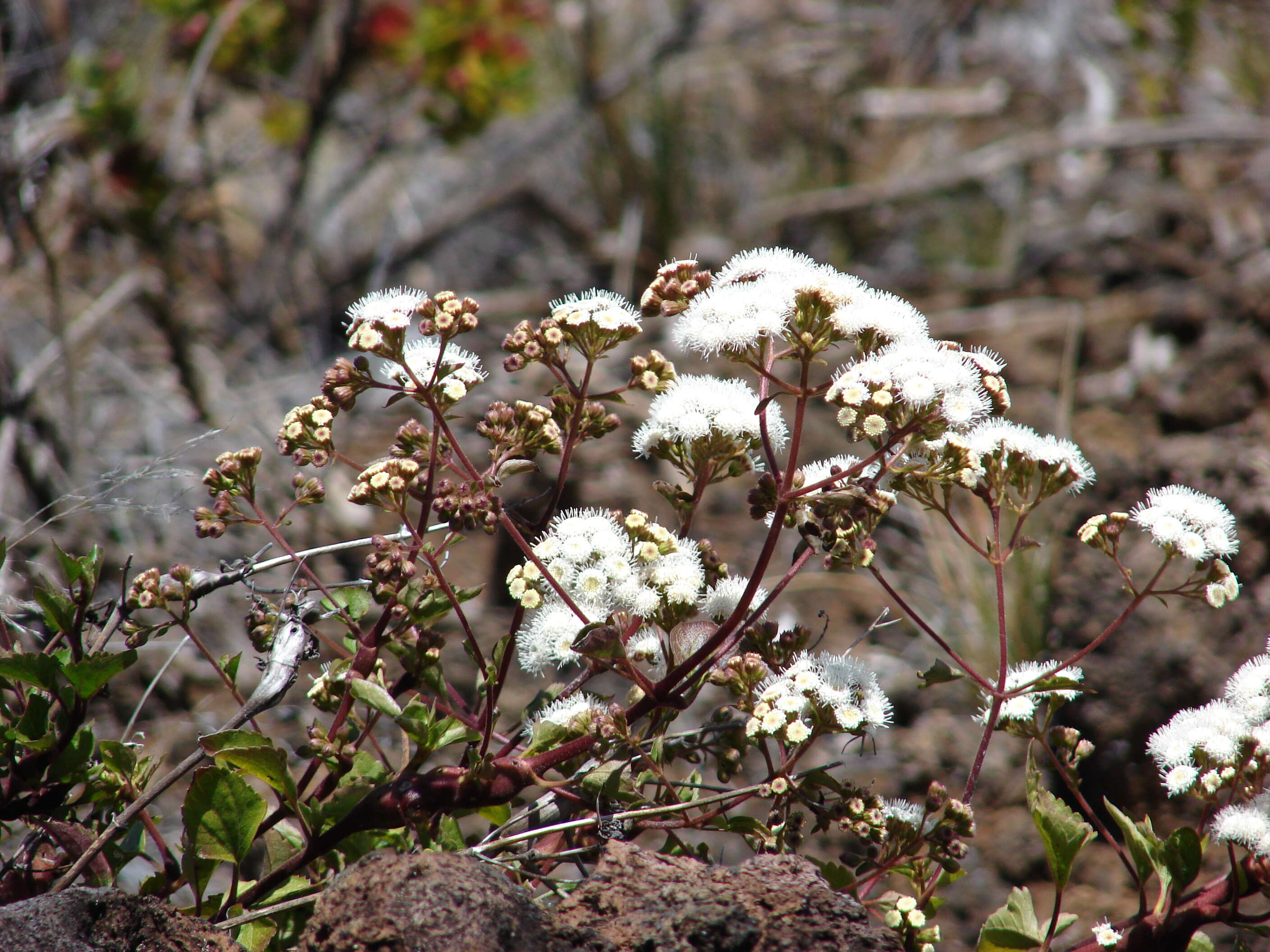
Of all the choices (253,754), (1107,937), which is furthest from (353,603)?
(1107,937)

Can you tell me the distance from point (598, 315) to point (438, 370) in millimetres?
197

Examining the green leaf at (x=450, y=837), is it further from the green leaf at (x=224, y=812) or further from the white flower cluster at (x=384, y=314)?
the white flower cluster at (x=384, y=314)

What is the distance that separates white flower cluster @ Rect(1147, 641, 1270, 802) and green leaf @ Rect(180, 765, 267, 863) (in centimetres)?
106

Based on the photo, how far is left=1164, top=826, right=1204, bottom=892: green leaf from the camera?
3.95 feet

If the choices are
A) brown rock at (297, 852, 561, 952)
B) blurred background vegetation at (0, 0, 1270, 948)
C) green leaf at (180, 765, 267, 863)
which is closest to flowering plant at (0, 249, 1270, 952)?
green leaf at (180, 765, 267, 863)

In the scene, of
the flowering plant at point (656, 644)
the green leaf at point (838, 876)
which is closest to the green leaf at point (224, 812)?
the flowering plant at point (656, 644)

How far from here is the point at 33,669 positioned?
117 centimetres

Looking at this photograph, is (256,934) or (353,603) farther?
(353,603)

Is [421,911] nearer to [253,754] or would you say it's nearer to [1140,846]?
[253,754]

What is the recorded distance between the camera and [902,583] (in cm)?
331

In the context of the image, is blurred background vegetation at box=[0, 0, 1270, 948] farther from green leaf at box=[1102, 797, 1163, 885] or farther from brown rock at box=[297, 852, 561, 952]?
green leaf at box=[1102, 797, 1163, 885]

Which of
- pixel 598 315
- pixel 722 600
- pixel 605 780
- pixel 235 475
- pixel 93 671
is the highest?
pixel 598 315

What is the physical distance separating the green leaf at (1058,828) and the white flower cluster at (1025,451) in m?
0.35

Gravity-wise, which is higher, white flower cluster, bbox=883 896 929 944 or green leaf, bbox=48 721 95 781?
green leaf, bbox=48 721 95 781
